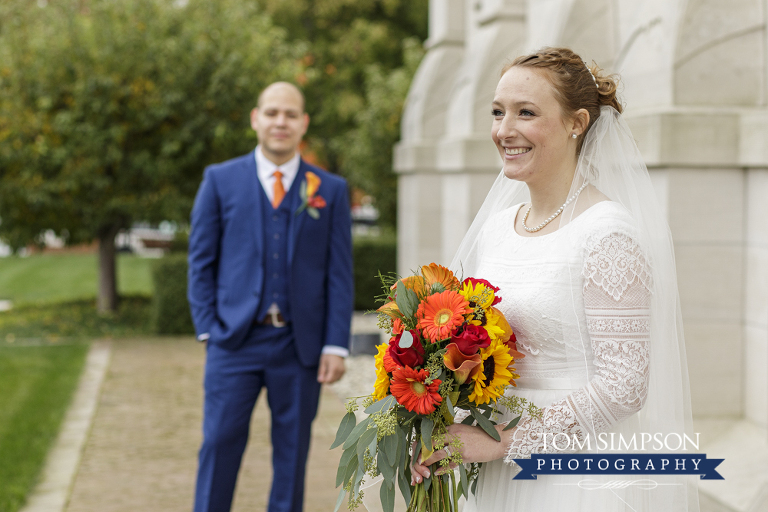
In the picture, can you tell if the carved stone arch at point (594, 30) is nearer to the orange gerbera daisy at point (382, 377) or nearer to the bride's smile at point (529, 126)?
the bride's smile at point (529, 126)

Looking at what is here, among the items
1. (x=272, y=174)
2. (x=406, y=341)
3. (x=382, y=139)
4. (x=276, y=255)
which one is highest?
(x=382, y=139)

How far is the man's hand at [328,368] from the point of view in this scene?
409cm

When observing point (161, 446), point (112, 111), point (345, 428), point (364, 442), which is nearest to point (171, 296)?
point (112, 111)

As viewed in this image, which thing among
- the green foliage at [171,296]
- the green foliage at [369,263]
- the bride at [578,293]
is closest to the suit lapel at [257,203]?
the bride at [578,293]

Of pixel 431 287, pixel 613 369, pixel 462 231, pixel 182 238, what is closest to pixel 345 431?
pixel 431 287

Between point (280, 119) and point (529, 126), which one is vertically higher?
point (280, 119)

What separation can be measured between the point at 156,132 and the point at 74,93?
1330mm

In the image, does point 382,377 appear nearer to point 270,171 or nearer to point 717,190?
point 270,171

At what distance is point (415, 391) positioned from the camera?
213 centimetres

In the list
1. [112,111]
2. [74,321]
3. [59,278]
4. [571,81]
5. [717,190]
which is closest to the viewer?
[571,81]

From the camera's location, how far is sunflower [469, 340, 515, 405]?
2174 mm

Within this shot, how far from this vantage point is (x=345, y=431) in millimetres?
2344

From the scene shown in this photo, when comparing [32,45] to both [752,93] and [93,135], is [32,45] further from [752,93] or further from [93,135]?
[752,93]

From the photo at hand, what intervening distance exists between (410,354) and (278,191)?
216 centimetres
